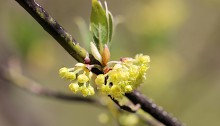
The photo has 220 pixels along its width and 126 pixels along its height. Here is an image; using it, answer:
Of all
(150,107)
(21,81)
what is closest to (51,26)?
(150,107)

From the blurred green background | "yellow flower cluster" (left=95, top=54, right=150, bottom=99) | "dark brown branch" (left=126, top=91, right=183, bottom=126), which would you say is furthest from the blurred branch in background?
"yellow flower cluster" (left=95, top=54, right=150, bottom=99)

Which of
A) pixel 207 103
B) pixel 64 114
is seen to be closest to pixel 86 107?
pixel 64 114

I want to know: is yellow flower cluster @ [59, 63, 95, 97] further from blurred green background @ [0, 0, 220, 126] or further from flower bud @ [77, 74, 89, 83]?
blurred green background @ [0, 0, 220, 126]

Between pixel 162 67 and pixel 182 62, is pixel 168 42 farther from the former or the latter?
pixel 182 62

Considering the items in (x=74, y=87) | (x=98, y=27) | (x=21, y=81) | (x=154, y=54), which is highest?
(x=154, y=54)

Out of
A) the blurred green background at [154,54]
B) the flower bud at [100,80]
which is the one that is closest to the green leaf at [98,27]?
the flower bud at [100,80]

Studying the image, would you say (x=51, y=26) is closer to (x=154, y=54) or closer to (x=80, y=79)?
(x=80, y=79)
